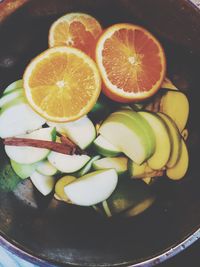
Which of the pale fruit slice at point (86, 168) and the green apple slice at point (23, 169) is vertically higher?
the pale fruit slice at point (86, 168)

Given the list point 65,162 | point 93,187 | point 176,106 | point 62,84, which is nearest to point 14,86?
point 62,84

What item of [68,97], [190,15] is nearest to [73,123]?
[68,97]

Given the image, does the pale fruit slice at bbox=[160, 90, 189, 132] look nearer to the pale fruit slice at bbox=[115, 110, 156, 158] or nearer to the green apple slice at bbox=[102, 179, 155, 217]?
the pale fruit slice at bbox=[115, 110, 156, 158]

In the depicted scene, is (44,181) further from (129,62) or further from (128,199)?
(129,62)

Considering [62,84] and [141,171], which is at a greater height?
[62,84]

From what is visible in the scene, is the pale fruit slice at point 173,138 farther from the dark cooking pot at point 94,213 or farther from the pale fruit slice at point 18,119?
the pale fruit slice at point 18,119

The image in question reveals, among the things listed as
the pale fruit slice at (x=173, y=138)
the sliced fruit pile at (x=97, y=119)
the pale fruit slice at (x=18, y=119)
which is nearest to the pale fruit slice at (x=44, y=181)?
the sliced fruit pile at (x=97, y=119)
